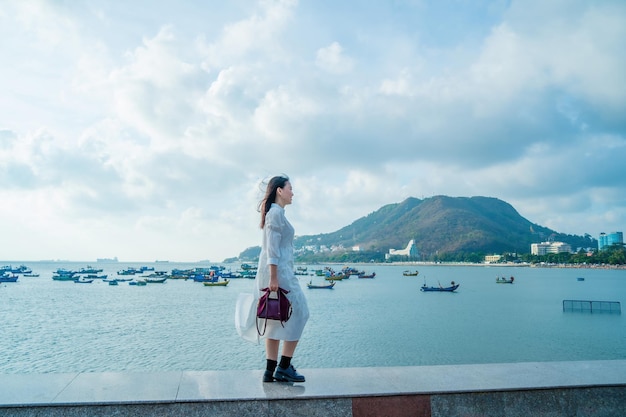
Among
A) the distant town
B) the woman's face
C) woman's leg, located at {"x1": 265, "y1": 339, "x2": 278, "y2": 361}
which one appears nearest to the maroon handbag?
woman's leg, located at {"x1": 265, "y1": 339, "x2": 278, "y2": 361}

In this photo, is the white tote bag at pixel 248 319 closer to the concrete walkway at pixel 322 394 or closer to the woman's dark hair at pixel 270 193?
the concrete walkway at pixel 322 394

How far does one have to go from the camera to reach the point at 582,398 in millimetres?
3320

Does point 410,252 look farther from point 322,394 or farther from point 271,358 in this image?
point 322,394

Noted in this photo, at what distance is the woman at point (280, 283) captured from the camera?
3650 millimetres

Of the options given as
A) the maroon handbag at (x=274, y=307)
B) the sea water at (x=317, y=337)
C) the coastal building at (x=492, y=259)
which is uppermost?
the maroon handbag at (x=274, y=307)

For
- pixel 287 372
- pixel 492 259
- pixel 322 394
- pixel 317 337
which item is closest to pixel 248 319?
pixel 287 372

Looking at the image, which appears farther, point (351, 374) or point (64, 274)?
point (64, 274)

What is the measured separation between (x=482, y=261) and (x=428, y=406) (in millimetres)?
179835

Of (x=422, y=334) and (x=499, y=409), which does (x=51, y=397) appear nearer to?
(x=499, y=409)

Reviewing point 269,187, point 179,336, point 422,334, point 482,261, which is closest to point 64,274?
point 179,336

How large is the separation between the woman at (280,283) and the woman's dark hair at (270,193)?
6cm

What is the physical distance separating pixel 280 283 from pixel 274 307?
0.68 ft

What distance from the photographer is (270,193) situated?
3.93 m

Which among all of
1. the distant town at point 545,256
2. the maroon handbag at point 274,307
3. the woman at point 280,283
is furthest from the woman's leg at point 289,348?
the distant town at point 545,256
